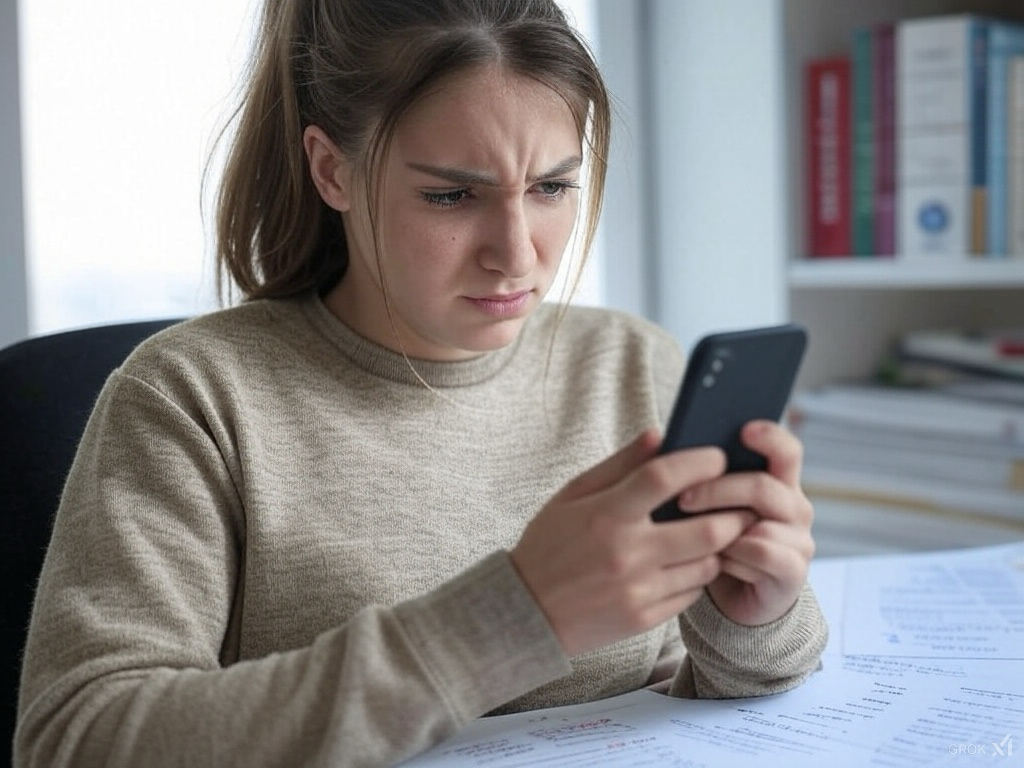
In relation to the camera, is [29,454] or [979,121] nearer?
[29,454]

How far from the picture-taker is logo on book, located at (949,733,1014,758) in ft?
2.44

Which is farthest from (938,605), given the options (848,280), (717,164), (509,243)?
(717,164)

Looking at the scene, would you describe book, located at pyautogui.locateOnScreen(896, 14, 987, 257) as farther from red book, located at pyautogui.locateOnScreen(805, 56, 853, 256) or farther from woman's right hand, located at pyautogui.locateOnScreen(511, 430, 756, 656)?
woman's right hand, located at pyautogui.locateOnScreen(511, 430, 756, 656)

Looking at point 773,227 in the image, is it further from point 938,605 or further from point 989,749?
point 989,749

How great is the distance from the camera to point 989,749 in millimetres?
752

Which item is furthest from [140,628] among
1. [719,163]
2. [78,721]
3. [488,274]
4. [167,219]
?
[719,163]

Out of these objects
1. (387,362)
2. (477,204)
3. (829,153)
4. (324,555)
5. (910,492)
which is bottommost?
(910,492)

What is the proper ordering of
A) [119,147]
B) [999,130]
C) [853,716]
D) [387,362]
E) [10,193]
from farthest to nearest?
[999,130], [119,147], [10,193], [387,362], [853,716]

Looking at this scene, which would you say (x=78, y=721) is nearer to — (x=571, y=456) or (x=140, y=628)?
(x=140, y=628)

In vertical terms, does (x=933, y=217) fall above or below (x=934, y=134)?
below

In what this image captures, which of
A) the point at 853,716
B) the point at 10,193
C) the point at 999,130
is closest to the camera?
the point at 853,716

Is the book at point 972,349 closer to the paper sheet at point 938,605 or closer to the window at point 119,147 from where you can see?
the paper sheet at point 938,605

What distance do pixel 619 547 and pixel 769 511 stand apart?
0.38 feet

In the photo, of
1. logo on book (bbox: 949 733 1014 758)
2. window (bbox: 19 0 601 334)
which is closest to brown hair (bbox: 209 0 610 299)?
window (bbox: 19 0 601 334)
